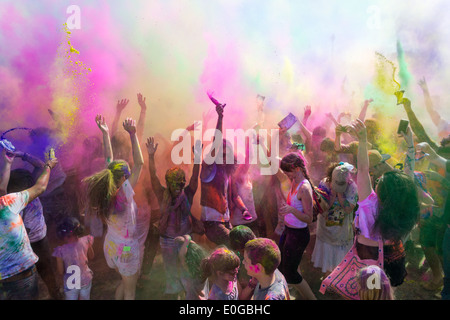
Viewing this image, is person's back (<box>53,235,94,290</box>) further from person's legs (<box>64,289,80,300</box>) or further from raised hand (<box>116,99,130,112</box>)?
raised hand (<box>116,99,130,112</box>)

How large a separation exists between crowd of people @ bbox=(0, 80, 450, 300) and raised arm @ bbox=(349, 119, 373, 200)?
0.04 feet

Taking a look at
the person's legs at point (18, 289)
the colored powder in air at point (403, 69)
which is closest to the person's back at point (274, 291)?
the person's legs at point (18, 289)

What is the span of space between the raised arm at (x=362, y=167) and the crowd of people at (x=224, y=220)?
0.01 m

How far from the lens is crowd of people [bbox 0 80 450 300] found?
225 centimetres

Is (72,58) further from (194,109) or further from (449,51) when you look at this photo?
(449,51)

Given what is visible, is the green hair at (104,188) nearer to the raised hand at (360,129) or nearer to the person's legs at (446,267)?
the raised hand at (360,129)

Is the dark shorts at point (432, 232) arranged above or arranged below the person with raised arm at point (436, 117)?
below

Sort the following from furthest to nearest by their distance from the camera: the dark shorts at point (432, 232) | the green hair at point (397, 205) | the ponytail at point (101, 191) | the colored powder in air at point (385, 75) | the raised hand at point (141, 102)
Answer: the colored powder in air at point (385, 75) → the raised hand at point (141, 102) → the dark shorts at point (432, 232) → the ponytail at point (101, 191) → the green hair at point (397, 205)

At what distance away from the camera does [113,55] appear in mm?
4012

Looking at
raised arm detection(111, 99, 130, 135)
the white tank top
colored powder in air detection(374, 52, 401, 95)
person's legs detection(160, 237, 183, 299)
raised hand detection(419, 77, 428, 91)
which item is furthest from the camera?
colored powder in air detection(374, 52, 401, 95)

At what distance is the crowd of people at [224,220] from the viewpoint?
2246 millimetres

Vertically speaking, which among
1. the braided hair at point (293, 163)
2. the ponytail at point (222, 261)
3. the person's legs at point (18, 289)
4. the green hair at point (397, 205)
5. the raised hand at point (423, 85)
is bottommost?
the person's legs at point (18, 289)

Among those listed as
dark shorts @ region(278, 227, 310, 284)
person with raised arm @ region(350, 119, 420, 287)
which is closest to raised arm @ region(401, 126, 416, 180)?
person with raised arm @ region(350, 119, 420, 287)

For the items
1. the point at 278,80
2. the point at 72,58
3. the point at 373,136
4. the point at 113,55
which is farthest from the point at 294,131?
the point at 72,58
